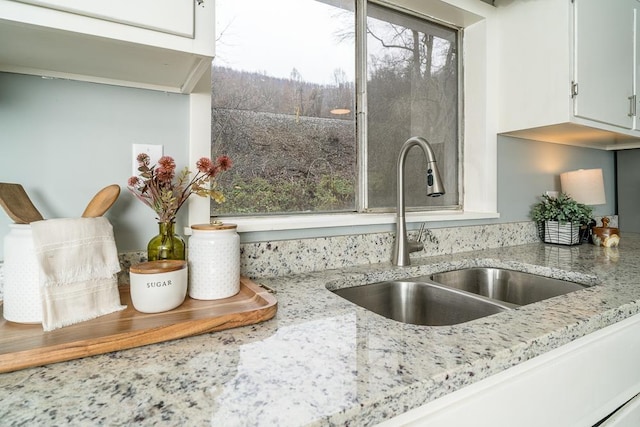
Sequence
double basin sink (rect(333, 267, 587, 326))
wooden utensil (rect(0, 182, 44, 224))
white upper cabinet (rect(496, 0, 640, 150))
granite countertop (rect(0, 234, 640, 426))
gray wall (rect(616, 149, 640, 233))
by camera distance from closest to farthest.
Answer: granite countertop (rect(0, 234, 640, 426)) → wooden utensil (rect(0, 182, 44, 224)) → double basin sink (rect(333, 267, 587, 326)) → white upper cabinet (rect(496, 0, 640, 150)) → gray wall (rect(616, 149, 640, 233))

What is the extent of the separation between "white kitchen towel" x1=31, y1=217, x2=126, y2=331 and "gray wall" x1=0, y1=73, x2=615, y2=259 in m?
0.17

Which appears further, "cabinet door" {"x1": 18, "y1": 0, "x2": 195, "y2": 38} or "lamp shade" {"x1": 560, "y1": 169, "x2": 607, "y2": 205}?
"lamp shade" {"x1": 560, "y1": 169, "x2": 607, "y2": 205}

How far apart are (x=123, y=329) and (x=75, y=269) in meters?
0.16

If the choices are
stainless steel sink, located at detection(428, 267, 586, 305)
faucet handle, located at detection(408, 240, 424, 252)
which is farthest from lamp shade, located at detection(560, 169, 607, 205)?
faucet handle, located at detection(408, 240, 424, 252)

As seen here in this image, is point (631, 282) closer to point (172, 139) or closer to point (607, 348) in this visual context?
point (607, 348)

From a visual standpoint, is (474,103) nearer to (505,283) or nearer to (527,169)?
(527,169)

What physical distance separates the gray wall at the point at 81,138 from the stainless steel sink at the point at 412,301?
425mm

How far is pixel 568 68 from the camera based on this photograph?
1.37m

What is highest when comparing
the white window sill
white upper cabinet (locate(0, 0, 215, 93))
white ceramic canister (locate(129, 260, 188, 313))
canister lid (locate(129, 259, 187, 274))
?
white upper cabinet (locate(0, 0, 215, 93))

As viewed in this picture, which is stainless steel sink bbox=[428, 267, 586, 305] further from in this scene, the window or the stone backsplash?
the window

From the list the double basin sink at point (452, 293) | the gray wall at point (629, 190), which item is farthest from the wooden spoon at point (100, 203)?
the gray wall at point (629, 190)

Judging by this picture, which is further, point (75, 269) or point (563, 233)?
point (563, 233)

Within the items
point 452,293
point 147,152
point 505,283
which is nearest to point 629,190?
point 505,283

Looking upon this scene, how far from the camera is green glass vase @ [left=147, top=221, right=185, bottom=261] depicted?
827mm
